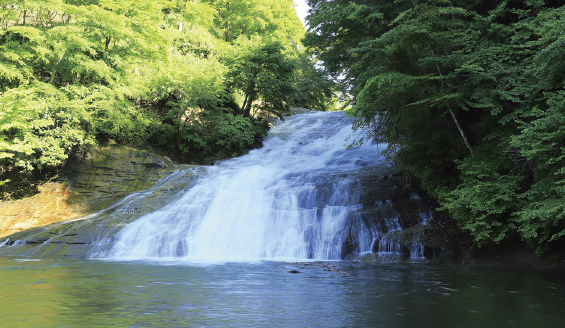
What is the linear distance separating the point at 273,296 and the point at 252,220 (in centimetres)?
619

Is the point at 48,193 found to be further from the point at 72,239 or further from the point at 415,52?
the point at 415,52

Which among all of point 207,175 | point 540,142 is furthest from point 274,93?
point 540,142

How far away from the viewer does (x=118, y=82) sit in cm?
1619

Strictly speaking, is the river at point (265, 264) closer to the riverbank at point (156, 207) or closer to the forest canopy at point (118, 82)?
the riverbank at point (156, 207)

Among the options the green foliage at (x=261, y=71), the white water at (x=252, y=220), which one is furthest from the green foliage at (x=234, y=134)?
the white water at (x=252, y=220)

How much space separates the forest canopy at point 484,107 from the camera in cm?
664

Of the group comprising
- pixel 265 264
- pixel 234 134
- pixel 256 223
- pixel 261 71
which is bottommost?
pixel 265 264

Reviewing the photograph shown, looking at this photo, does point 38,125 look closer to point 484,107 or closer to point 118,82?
point 118,82

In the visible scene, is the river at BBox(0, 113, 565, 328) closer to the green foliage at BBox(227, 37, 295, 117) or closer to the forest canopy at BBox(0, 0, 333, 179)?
the forest canopy at BBox(0, 0, 333, 179)

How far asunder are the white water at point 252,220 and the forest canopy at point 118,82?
4.43 m

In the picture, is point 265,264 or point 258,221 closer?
point 265,264

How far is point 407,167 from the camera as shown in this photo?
11430 millimetres

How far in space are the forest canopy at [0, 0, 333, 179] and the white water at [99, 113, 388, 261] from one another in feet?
14.5

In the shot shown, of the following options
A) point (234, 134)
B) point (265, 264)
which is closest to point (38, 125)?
point (234, 134)
